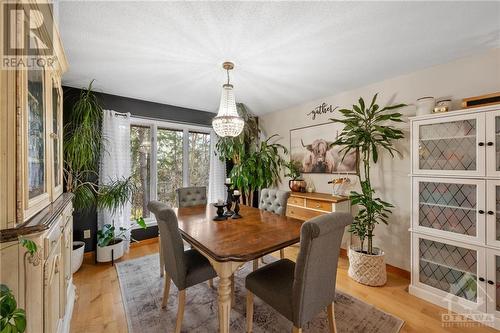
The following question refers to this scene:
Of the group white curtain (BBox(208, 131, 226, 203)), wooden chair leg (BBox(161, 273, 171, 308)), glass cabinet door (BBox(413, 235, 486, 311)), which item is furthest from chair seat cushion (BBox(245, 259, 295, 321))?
white curtain (BBox(208, 131, 226, 203))

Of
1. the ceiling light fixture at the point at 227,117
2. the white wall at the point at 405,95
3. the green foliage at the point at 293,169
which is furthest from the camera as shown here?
the green foliage at the point at 293,169

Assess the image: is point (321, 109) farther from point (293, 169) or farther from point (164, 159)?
point (164, 159)

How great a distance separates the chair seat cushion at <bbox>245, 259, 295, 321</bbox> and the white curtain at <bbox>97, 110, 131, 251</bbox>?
244cm

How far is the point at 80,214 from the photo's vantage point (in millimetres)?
2902

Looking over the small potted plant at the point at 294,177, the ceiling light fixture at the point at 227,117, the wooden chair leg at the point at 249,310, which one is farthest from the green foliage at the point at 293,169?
the wooden chair leg at the point at 249,310

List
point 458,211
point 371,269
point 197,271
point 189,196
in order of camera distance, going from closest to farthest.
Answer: point 197,271 < point 458,211 < point 371,269 < point 189,196

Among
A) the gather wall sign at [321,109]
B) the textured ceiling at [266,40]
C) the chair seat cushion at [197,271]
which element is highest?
the textured ceiling at [266,40]

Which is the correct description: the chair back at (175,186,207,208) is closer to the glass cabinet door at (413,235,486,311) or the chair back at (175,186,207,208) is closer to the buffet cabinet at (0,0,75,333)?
the buffet cabinet at (0,0,75,333)

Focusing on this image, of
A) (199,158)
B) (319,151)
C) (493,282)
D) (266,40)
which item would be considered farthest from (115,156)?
(493,282)

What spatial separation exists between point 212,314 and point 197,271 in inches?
20.4

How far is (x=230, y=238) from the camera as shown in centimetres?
159

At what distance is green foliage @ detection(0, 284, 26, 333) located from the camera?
572 millimetres

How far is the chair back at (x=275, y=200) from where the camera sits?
247cm

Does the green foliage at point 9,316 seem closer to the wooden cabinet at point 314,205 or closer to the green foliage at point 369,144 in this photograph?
the green foliage at point 369,144
